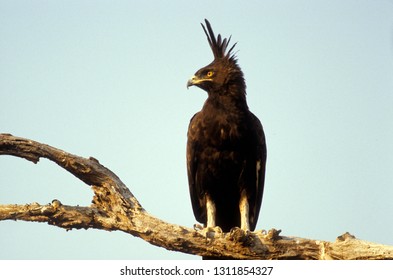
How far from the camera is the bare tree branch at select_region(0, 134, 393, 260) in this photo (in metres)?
6.85

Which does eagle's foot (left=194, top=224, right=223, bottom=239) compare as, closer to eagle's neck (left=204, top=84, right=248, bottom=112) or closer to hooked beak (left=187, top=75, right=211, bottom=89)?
eagle's neck (left=204, top=84, right=248, bottom=112)

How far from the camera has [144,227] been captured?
6.92 meters

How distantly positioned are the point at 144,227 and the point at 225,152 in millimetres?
2405

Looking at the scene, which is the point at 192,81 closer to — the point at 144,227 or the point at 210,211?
the point at 210,211

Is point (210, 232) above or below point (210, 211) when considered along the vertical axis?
below

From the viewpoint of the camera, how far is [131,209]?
23.0 feet

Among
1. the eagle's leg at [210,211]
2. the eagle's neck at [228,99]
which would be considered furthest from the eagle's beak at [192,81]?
the eagle's leg at [210,211]

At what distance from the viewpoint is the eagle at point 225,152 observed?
8.84 meters

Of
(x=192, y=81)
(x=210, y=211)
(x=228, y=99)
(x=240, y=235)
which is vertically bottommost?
(x=240, y=235)

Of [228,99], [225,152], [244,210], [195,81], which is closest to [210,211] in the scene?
[244,210]

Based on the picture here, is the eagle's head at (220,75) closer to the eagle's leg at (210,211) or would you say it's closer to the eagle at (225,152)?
the eagle at (225,152)
